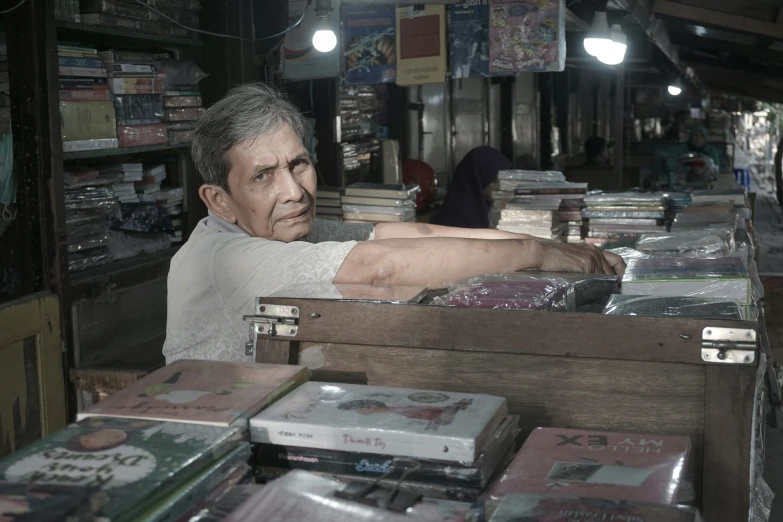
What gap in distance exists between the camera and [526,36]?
16.4 ft

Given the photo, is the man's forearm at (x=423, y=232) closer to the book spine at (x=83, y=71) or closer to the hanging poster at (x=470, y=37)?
the book spine at (x=83, y=71)

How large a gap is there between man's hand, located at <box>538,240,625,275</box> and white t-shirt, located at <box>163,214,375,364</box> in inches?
21.4

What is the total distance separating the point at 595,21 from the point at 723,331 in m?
4.77

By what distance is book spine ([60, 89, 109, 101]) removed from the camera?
167 inches

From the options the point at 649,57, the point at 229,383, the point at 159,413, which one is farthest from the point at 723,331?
the point at 649,57

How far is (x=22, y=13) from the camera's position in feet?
12.6

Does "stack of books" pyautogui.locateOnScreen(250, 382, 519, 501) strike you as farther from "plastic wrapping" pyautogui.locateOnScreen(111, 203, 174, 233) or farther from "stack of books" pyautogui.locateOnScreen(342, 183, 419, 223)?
"stack of books" pyautogui.locateOnScreen(342, 183, 419, 223)

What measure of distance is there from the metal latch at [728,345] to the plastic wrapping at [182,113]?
13.1 ft

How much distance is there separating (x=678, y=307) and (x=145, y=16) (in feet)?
12.5

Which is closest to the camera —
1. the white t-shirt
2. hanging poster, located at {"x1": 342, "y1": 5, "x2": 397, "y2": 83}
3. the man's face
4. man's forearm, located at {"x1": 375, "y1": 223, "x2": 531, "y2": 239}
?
the white t-shirt

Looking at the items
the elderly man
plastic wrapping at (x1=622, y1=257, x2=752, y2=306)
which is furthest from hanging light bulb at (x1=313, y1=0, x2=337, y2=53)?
plastic wrapping at (x1=622, y1=257, x2=752, y2=306)

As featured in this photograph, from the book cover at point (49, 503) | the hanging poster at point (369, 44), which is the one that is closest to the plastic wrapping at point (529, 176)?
the hanging poster at point (369, 44)

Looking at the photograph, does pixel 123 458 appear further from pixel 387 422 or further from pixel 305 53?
pixel 305 53

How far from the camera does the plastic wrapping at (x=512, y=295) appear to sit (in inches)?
72.7
